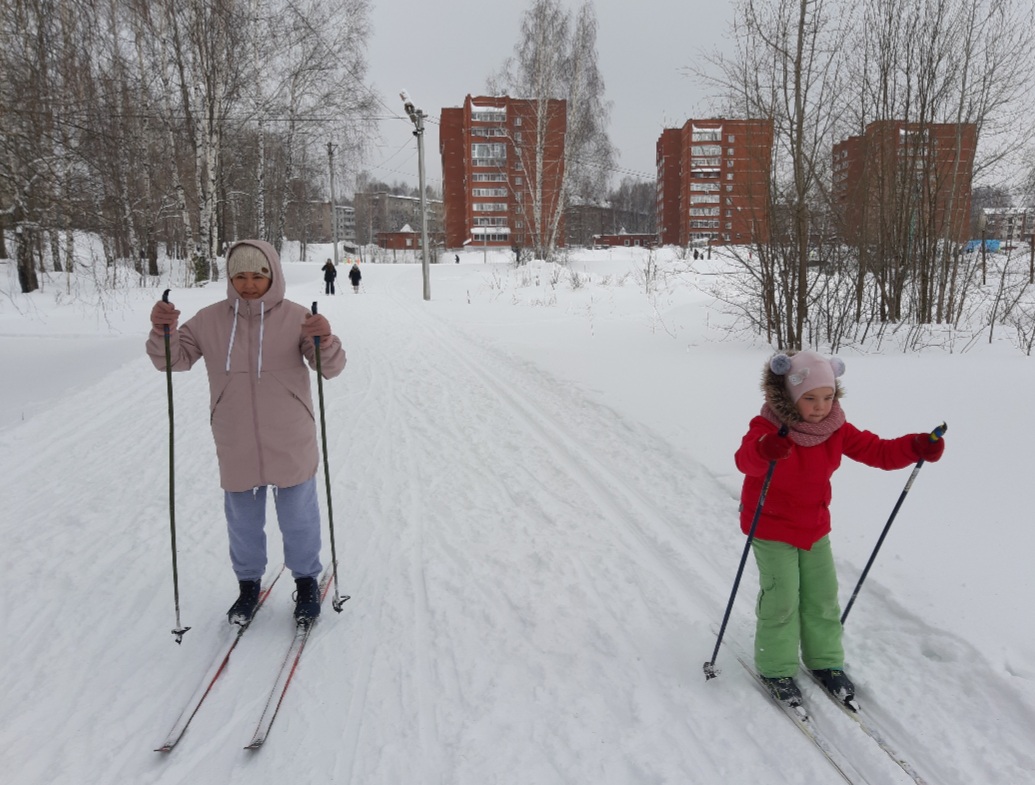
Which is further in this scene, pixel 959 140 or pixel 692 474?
pixel 959 140

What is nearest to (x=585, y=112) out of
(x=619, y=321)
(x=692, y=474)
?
(x=619, y=321)

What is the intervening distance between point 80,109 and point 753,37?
27.8 ft

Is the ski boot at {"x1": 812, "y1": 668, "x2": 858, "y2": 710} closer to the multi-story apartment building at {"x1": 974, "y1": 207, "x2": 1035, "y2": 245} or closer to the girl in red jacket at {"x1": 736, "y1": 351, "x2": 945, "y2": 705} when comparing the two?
the girl in red jacket at {"x1": 736, "y1": 351, "x2": 945, "y2": 705}

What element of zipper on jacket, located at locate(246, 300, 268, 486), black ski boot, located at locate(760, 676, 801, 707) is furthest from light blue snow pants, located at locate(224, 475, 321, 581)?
black ski boot, located at locate(760, 676, 801, 707)

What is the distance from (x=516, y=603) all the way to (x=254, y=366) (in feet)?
5.55

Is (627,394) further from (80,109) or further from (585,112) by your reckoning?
(585,112)

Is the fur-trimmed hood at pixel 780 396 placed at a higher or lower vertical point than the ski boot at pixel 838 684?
higher

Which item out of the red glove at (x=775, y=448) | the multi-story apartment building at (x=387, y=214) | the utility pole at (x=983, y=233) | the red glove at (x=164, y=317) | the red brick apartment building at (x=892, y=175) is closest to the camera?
the red glove at (x=775, y=448)

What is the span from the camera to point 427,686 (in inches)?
96.3

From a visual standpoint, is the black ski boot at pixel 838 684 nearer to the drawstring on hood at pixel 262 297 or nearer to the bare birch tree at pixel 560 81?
the drawstring on hood at pixel 262 297

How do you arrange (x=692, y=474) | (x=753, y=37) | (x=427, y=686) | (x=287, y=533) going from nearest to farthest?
(x=427, y=686)
(x=287, y=533)
(x=692, y=474)
(x=753, y=37)

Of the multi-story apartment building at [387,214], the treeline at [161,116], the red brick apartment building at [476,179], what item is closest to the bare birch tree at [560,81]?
the treeline at [161,116]

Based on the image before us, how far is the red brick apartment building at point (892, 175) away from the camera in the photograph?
9.23m

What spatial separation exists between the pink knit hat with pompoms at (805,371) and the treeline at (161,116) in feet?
26.8
